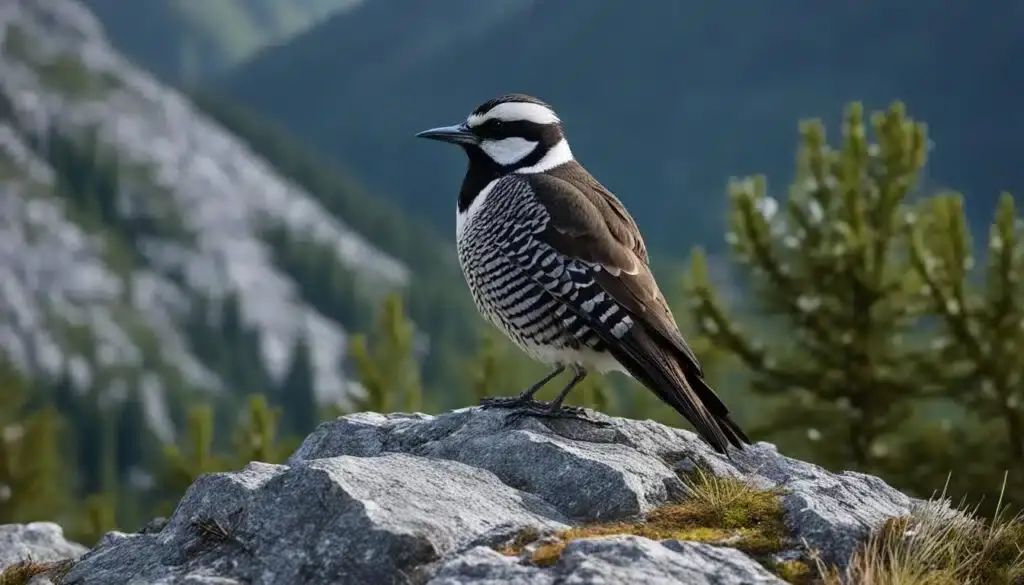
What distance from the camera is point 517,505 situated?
6.25 meters

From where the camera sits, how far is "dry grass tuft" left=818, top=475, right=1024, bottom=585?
540 cm

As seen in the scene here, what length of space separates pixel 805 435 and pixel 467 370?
20.7 feet

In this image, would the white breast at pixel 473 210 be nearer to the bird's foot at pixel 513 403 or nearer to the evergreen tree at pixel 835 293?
the bird's foot at pixel 513 403

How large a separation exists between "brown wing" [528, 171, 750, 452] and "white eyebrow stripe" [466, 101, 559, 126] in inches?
26.5

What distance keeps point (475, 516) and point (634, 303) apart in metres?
2.55

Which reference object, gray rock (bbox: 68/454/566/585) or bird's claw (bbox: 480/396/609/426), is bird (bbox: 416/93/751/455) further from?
gray rock (bbox: 68/454/566/585)

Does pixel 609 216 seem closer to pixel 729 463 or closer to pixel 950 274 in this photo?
pixel 729 463

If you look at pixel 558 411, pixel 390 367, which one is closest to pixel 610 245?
pixel 558 411

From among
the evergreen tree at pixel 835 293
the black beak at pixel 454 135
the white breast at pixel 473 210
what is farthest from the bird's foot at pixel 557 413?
the evergreen tree at pixel 835 293

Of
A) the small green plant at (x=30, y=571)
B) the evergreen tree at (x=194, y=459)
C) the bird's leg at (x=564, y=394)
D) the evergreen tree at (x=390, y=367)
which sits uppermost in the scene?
the bird's leg at (x=564, y=394)

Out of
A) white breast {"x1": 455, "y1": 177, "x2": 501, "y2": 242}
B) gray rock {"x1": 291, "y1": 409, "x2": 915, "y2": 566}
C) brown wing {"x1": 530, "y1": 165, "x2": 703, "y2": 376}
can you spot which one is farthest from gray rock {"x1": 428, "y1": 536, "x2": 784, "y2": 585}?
white breast {"x1": 455, "y1": 177, "x2": 501, "y2": 242}

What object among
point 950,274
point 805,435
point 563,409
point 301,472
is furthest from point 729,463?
point 805,435

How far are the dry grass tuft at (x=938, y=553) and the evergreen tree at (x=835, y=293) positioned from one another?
1144cm

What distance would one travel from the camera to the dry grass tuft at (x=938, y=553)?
5.40 m
